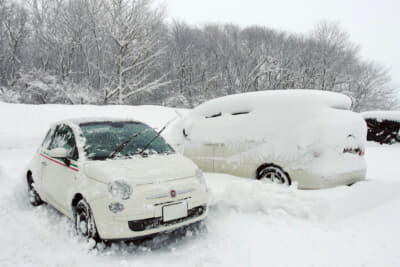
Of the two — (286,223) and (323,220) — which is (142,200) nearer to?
(286,223)

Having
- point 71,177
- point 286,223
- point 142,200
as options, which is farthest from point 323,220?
point 71,177

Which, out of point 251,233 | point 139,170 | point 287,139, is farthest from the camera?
point 287,139

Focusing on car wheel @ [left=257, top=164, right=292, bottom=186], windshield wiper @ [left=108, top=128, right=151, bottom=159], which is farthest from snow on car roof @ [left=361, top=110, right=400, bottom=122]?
windshield wiper @ [left=108, top=128, right=151, bottom=159]

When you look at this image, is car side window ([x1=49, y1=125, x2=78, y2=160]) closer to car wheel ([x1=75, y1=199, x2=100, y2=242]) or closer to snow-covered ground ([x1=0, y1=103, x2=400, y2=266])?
car wheel ([x1=75, y1=199, x2=100, y2=242])

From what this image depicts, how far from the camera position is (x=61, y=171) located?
3701 millimetres

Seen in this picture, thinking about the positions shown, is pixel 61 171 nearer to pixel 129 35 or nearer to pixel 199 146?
pixel 199 146

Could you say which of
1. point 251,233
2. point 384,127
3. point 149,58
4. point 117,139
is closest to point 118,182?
point 117,139

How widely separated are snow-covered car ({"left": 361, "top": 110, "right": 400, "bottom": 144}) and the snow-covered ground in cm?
913

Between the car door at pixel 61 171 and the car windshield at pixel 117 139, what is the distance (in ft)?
0.73

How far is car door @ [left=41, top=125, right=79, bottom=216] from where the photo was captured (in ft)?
11.4

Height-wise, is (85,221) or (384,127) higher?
(85,221)

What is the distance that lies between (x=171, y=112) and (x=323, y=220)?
12445 millimetres

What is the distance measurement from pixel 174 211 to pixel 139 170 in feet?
2.08

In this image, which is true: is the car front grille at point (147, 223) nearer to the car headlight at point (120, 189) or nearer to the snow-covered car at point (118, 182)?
the snow-covered car at point (118, 182)
